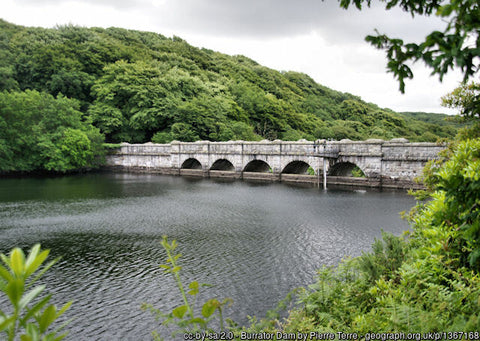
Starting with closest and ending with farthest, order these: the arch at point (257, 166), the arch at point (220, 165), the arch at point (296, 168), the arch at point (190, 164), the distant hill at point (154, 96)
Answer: the arch at point (296, 168) → the arch at point (257, 166) → the arch at point (220, 165) → the arch at point (190, 164) → the distant hill at point (154, 96)

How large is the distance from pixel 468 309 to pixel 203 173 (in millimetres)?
33607

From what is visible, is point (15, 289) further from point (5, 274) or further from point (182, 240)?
point (182, 240)

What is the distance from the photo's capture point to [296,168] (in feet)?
110

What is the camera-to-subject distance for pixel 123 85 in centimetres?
4778

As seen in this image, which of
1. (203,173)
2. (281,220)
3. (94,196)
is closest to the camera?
(281,220)

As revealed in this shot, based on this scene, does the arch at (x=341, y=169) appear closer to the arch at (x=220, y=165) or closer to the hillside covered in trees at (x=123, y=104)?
the arch at (x=220, y=165)

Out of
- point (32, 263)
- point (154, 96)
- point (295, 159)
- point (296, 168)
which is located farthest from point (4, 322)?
point (154, 96)

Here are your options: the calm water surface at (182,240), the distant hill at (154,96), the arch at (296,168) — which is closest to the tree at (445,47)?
the calm water surface at (182,240)

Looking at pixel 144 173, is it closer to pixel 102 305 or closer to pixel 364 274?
pixel 102 305

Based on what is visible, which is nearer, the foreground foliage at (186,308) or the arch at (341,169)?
the foreground foliage at (186,308)

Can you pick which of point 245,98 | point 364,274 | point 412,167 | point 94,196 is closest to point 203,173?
point 94,196

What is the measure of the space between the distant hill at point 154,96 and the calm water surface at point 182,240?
2340 cm

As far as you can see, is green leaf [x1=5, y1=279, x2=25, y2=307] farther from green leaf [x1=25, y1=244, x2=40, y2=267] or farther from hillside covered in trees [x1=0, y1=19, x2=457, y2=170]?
hillside covered in trees [x1=0, y1=19, x2=457, y2=170]

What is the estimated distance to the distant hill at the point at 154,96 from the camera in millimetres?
45844
